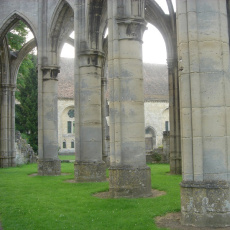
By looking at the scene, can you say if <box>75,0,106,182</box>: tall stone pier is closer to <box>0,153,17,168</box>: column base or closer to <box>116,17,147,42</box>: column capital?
<box>116,17,147,42</box>: column capital

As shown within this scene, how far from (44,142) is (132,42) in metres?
8.00

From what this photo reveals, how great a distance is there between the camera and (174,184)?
458 inches

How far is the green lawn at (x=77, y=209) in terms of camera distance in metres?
6.70

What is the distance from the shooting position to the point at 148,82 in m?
43.7

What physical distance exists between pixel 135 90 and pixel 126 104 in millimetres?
461

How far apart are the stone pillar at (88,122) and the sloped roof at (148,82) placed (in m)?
27.9

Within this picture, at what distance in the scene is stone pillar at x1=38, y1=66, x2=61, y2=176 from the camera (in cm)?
1611

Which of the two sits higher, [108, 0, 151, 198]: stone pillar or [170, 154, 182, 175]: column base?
[108, 0, 151, 198]: stone pillar

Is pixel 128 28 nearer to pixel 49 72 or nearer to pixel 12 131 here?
pixel 49 72

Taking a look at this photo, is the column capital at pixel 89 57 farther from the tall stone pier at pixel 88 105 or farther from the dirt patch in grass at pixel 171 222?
the dirt patch in grass at pixel 171 222

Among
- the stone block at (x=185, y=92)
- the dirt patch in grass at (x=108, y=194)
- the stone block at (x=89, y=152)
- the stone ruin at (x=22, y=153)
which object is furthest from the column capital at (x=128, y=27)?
the stone ruin at (x=22, y=153)

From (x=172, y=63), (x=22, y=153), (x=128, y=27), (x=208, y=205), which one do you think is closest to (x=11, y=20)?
(x=172, y=63)

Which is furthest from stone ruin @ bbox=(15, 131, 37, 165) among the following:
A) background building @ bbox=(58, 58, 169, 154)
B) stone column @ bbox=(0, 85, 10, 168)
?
background building @ bbox=(58, 58, 169, 154)

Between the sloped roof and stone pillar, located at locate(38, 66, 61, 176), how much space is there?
2438cm
